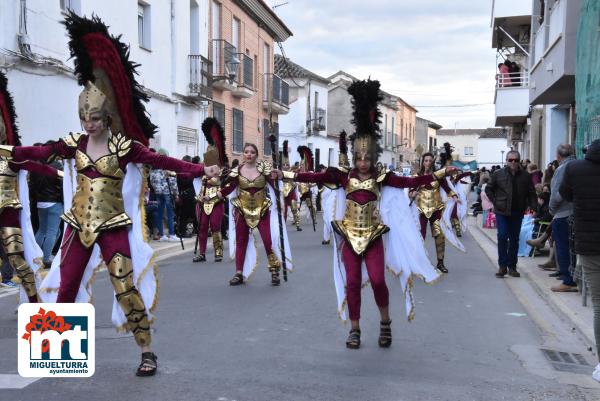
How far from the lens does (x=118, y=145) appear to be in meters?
5.23

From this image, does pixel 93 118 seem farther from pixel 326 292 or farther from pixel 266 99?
pixel 266 99

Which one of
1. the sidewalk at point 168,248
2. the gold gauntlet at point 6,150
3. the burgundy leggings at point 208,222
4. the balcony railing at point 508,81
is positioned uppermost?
the balcony railing at point 508,81

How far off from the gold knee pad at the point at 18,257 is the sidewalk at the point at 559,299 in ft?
17.9

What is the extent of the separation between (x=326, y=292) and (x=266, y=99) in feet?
80.5

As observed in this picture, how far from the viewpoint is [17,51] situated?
527 inches

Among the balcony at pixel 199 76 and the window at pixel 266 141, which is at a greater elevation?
the balcony at pixel 199 76

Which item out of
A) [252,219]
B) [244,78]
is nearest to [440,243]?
[252,219]

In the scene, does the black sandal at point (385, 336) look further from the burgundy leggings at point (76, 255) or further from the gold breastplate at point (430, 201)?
the gold breastplate at point (430, 201)

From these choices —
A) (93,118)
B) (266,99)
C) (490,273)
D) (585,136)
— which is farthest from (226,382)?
(266,99)

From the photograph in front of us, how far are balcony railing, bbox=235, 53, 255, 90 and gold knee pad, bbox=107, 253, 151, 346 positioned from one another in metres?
22.4

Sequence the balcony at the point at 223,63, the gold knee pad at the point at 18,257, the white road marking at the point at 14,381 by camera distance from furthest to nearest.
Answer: the balcony at the point at 223,63 → the gold knee pad at the point at 18,257 → the white road marking at the point at 14,381

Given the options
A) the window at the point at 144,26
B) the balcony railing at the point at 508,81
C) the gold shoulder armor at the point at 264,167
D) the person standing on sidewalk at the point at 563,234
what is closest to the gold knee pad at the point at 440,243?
the person standing on sidewalk at the point at 563,234

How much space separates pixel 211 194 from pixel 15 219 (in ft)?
19.5

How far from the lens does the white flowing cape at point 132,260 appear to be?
527 cm
